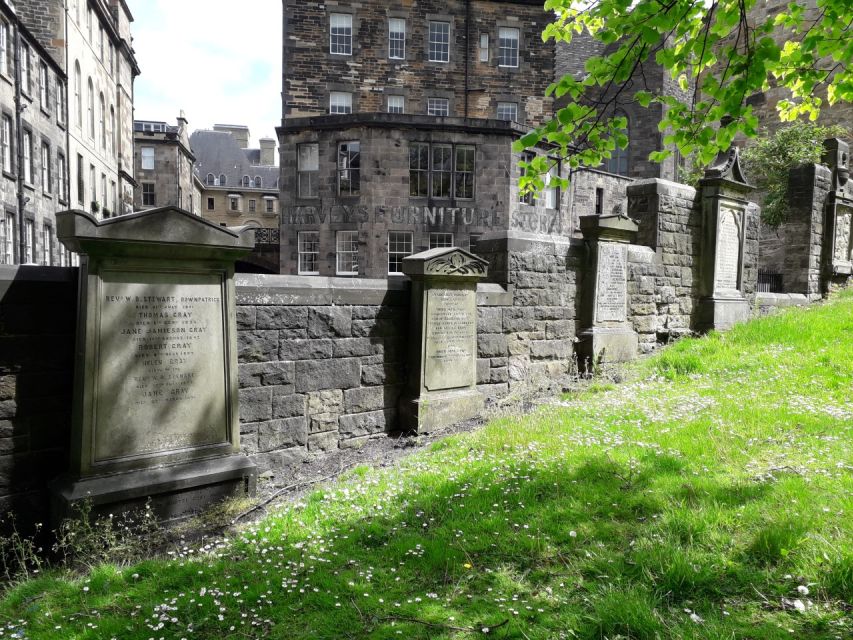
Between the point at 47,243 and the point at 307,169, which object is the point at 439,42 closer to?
the point at 307,169

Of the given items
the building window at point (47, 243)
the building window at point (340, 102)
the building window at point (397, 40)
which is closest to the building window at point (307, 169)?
the building window at point (340, 102)

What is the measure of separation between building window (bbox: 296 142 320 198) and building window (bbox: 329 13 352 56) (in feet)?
26.4

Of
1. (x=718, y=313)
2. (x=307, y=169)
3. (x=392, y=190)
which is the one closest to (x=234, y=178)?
(x=307, y=169)

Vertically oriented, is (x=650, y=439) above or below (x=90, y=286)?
below

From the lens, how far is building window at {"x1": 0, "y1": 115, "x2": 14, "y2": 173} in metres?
21.1

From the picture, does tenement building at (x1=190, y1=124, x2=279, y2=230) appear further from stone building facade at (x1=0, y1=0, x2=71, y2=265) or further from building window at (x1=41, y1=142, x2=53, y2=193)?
building window at (x1=41, y1=142, x2=53, y2=193)

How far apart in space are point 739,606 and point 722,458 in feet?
7.07

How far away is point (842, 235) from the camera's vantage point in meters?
14.4

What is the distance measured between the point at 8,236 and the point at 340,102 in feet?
49.8

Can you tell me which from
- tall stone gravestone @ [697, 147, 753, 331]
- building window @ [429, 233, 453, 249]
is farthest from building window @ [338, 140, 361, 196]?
tall stone gravestone @ [697, 147, 753, 331]

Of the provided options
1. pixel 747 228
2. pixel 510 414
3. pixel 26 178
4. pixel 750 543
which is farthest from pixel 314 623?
pixel 26 178

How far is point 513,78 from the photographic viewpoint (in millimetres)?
30500

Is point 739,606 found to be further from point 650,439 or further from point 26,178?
point 26,178

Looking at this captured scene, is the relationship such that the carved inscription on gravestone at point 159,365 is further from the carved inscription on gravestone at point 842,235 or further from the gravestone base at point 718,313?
the carved inscription on gravestone at point 842,235
